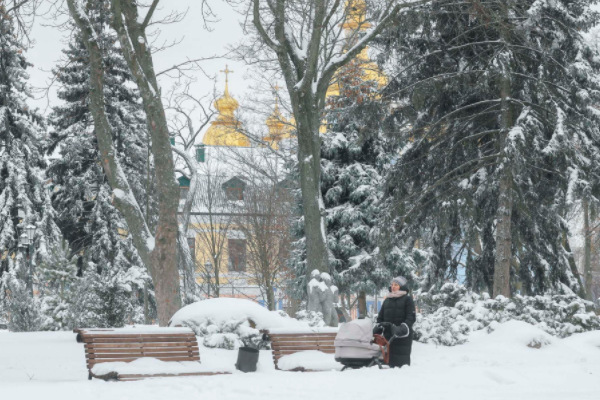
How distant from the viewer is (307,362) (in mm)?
10484

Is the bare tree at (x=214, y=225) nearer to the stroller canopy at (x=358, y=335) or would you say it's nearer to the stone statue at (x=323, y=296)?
the stone statue at (x=323, y=296)

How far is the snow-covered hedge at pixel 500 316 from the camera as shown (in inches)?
590

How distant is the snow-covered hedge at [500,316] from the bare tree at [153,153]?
5.19m

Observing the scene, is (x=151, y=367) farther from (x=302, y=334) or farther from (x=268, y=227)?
(x=268, y=227)

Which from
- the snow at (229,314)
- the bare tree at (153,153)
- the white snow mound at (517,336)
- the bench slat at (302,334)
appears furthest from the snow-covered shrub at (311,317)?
the bench slat at (302,334)

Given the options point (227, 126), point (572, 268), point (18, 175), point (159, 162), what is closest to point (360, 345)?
point (159, 162)

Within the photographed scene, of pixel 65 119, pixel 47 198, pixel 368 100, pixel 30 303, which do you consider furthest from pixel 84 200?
pixel 368 100

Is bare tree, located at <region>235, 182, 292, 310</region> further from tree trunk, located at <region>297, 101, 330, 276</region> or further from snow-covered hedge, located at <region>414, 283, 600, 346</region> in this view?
snow-covered hedge, located at <region>414, 283, 600, 346</region>

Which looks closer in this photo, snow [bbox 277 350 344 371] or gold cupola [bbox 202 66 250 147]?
snow [bbox 277 350 344 371]

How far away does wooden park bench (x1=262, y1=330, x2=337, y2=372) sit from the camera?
1066 centimetres

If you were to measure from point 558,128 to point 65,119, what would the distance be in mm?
19193

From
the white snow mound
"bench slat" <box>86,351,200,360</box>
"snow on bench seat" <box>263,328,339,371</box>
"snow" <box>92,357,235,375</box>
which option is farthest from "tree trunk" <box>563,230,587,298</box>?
"bench slat" <box>86,351,200,360</box>

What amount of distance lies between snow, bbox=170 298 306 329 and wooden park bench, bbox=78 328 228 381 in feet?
11.4

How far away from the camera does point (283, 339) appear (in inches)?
422
